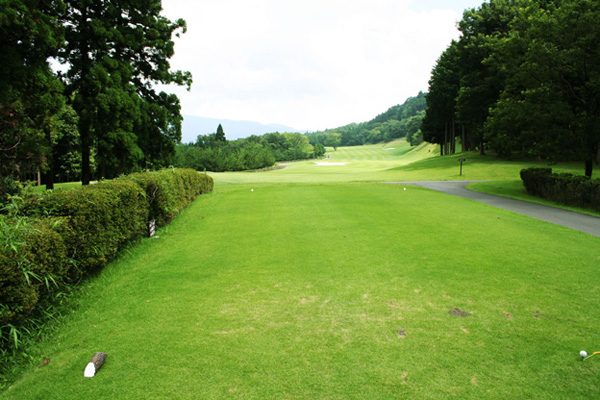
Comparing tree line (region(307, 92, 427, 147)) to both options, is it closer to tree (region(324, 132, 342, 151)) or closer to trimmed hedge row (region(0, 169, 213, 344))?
tree (region(324, 132, 342, 151))

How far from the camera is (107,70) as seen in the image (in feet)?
61.2

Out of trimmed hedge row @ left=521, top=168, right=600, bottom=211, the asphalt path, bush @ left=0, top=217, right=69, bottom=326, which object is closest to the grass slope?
bush @ left=0, top=217, right=69, bottom=326

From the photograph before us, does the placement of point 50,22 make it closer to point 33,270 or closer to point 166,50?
point 166,50

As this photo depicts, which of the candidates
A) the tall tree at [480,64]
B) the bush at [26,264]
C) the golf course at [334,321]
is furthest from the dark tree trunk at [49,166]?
the tall tree at [480,64]

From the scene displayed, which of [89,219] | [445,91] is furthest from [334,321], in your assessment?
[445,91]

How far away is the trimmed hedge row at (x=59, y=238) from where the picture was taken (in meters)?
3.29

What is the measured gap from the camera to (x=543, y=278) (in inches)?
202

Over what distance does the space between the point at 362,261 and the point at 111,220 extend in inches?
180

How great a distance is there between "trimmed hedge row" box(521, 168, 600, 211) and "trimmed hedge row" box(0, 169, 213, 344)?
1553cm

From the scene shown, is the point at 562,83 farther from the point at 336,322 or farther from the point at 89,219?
the point at 89,219

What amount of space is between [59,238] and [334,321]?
355 centimetres

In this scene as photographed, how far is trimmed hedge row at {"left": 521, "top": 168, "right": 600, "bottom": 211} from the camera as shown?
1252 cm

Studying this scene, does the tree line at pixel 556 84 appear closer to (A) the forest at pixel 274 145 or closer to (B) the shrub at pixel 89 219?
(B) the shrub at pixel 89 219

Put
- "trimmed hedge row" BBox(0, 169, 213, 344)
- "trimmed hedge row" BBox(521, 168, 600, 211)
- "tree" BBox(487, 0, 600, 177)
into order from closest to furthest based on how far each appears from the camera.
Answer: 1. "trimmed hedge row" BBox(0, 169, 213, 344)
2. "trimmed hedge row" BBox(521, 168, 600, 211)
3. "tree" BBox(487, 0, 600, 177)
